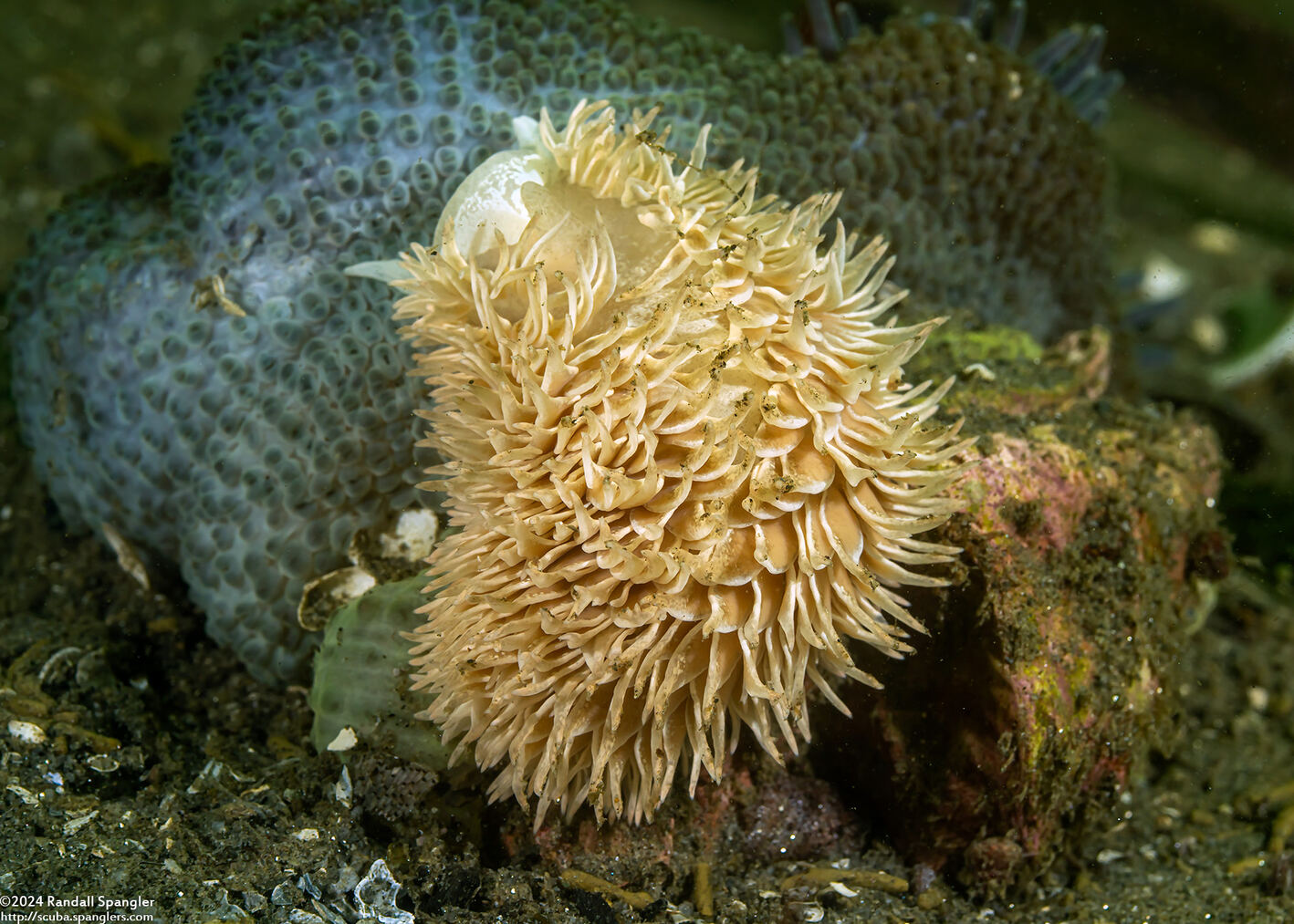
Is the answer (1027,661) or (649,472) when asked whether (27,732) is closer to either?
(649,472)

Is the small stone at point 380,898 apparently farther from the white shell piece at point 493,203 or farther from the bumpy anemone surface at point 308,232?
the white shell piece at point 493,203

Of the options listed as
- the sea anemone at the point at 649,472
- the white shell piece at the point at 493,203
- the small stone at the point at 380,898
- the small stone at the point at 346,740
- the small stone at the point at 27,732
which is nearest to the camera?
the sea anemone at the point at 649,472

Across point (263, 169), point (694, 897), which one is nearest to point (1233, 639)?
point (694, 897)

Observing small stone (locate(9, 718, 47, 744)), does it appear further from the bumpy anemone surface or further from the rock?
the rock

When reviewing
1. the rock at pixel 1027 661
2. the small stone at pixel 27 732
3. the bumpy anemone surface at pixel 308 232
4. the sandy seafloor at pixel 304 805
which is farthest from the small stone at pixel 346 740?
the rock at pixel 1027 661

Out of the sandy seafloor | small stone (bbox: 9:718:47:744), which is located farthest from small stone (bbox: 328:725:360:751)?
small stone (bbox: 9:718:47:744)

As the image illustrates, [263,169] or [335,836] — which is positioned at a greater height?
[263,169]

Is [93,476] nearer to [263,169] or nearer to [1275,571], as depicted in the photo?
[263,169]

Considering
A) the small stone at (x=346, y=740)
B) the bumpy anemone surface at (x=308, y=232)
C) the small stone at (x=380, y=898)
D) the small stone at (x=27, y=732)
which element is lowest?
the small stone at (x=27, y=732)
